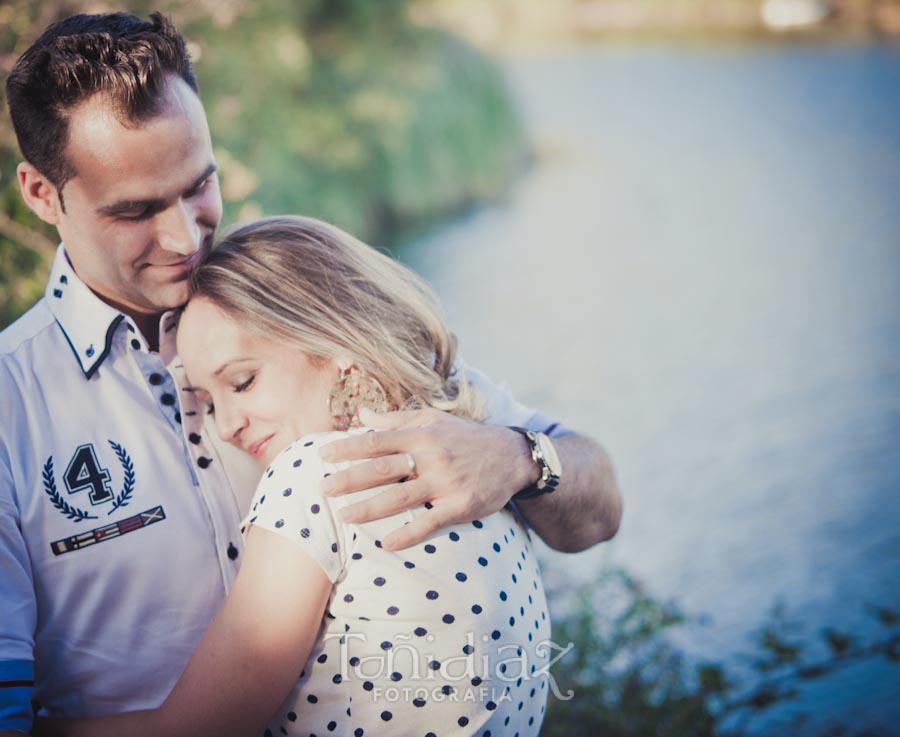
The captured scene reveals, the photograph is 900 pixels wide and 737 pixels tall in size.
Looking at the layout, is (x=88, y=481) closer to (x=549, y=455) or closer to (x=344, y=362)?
(x=344, y=362)

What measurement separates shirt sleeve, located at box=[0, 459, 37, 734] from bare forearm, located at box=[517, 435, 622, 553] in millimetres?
836

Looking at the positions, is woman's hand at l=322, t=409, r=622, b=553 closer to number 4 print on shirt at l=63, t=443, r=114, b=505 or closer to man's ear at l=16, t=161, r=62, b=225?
number 4 print on shirt at l=63, t=443, r=114, b=505

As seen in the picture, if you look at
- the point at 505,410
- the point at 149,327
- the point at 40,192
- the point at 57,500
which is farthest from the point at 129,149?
the point at 505,410

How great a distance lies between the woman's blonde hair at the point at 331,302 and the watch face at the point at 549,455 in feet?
0.45

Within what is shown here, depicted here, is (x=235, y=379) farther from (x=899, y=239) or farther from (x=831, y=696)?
(x=899, y=239)

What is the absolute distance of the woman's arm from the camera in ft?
4.21

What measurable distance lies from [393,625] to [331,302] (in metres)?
0.58

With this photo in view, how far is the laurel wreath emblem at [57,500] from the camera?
1.49m

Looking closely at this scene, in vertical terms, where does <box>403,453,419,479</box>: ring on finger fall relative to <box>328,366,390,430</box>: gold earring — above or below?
below

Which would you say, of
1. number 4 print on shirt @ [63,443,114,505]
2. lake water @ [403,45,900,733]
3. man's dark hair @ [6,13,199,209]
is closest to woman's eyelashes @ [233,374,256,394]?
number 4 print on shirt @ [63,443,114,505]

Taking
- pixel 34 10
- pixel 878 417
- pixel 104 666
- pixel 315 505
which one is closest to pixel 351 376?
pixel 315 505

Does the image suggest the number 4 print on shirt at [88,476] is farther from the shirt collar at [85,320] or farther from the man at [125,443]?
the shirt collar at [85,320]

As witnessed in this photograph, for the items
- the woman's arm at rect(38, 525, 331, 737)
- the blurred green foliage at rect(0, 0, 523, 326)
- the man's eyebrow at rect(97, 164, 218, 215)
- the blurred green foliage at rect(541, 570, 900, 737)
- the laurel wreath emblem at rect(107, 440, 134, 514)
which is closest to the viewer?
the woman's arm at rect(38, 525, 331, 737)

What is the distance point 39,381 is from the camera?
1574 millimetres
